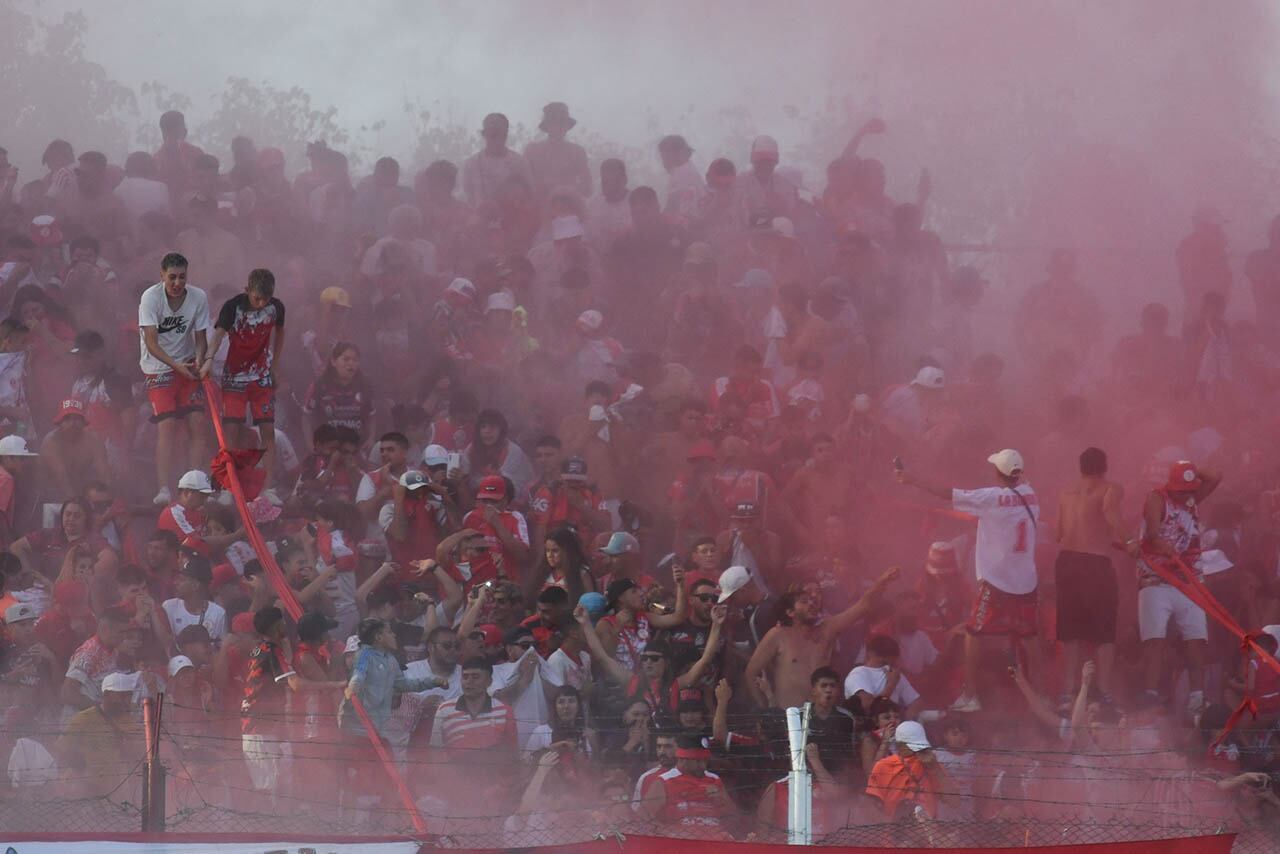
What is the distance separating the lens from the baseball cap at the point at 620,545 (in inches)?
354

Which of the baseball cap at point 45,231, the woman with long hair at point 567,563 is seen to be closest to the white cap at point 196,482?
the woman with long hair at point 567,563

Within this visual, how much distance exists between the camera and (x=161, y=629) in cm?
845

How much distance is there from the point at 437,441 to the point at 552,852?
3.72 m

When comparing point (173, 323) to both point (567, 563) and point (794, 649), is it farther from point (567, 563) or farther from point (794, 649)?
point (794, 649)

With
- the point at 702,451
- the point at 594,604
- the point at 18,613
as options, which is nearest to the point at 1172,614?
the point at 702,451

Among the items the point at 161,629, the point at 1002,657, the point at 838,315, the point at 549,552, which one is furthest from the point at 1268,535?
the point at 161,629

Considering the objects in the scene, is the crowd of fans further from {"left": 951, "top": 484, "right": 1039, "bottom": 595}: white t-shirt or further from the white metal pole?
the white metal pole

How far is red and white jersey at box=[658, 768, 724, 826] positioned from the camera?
7383 mm

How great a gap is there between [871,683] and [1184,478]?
6.82 ft

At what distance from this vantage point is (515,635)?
8336 mm

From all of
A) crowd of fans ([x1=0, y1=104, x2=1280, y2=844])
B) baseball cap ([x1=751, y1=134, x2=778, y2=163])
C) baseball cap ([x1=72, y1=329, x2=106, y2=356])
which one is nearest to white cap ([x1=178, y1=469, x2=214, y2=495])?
crowd of fans ([x1=0, y1=104, x2=1280, y2=844])

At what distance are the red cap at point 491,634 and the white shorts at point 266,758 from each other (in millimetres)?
1180

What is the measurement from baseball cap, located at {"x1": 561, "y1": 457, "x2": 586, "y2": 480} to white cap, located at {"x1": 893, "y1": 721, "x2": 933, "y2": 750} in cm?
255

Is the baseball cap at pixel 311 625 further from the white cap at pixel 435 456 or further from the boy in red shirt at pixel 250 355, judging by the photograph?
the white cap at pixel 435 456
